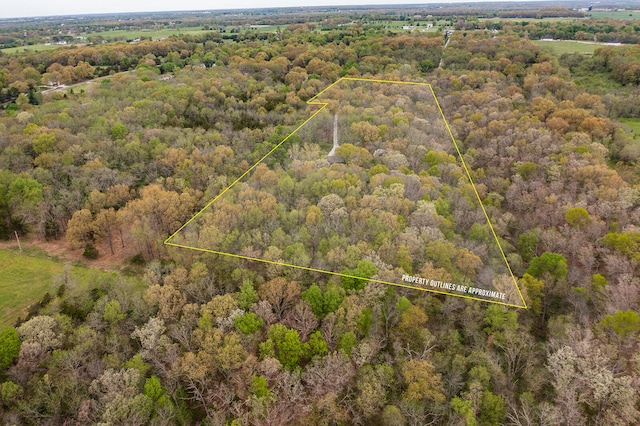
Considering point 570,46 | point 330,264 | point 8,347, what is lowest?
point 8,347

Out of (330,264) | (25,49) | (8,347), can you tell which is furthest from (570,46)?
(25,49)

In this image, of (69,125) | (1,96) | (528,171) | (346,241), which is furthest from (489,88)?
(1,96)

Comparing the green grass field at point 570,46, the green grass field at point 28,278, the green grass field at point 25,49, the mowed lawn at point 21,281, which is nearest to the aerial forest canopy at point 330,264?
the green grass field at point 28,278

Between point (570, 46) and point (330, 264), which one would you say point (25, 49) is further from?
point (570, 46)

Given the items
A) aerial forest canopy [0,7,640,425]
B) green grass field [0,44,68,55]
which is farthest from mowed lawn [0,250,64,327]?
green grass field [0,44,68,55]

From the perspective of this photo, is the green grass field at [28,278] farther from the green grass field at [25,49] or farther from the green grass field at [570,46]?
the green grass field at [570,46]
